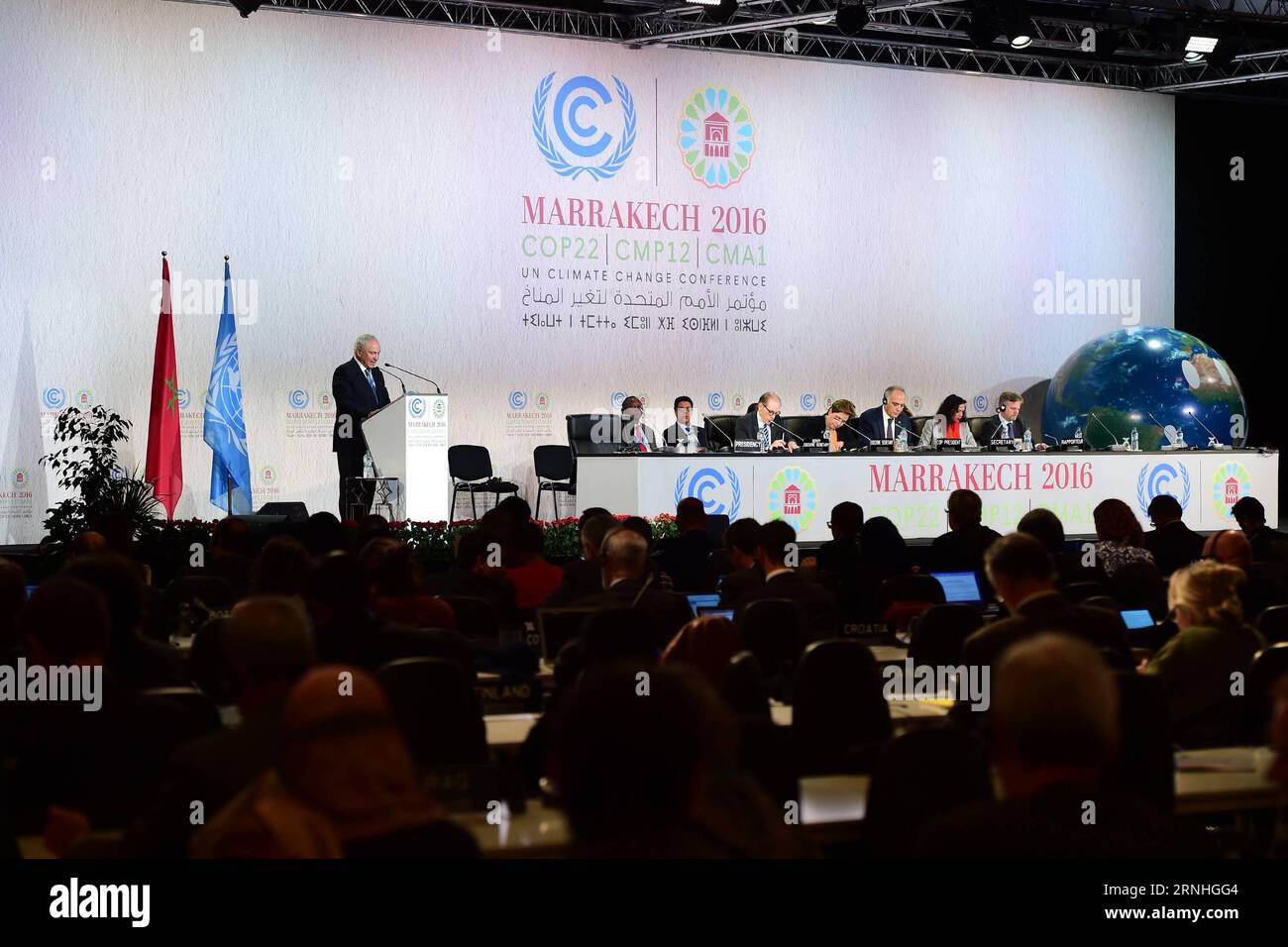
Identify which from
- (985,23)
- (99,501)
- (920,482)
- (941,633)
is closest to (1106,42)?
(985,23)

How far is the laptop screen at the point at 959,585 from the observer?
6.54 metres

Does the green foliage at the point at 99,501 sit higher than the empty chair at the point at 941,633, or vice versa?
the green foliage at the point at 99,501

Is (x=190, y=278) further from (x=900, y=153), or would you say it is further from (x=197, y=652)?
(x=197, y=652)

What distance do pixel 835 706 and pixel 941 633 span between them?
4.02 ft

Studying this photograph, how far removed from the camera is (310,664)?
2.86 metres

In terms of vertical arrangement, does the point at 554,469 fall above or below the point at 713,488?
above

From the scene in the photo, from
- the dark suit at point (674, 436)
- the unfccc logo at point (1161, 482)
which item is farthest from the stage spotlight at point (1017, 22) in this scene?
the dark suit at point (674, 436)

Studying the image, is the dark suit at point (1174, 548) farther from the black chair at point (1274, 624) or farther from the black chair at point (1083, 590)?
the black chair at point (1274, 624)

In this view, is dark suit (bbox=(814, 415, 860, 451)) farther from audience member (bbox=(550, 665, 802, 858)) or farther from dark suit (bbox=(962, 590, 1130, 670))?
audience member (bbox=(550, 665, 802, 858))

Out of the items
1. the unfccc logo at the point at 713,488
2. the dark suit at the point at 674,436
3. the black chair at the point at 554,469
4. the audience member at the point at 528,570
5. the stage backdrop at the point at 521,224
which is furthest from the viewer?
the black chair at the point at 554,469

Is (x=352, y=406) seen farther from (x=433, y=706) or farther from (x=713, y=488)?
(x=433, y=706)

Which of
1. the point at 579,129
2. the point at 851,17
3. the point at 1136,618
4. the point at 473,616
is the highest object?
the point at 851,17

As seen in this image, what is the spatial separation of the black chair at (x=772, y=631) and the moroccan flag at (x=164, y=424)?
7000 mm

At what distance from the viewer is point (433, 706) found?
3.59 metres
